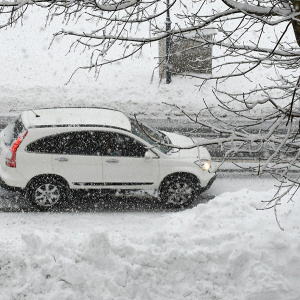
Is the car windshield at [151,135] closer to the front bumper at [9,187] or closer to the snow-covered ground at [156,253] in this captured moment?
the snow-covered ground at [156,253]

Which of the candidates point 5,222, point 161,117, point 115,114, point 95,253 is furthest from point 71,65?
point 95,253

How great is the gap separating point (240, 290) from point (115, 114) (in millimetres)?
5155

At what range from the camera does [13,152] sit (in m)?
9.21

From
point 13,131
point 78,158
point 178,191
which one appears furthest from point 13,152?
point 178,191

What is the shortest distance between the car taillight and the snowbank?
1960mm

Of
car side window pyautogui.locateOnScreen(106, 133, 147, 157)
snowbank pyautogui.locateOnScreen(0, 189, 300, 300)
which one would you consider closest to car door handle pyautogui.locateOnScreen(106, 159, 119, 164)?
car side window pyautogui.locateOnScreen(106, 133, 147, 157)

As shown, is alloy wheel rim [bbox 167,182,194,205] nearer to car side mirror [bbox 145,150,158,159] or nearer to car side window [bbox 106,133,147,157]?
car side mirror [bbox 145,150,158,159]

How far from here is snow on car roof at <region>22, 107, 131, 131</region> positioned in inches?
375

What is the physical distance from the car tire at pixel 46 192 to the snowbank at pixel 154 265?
5.96ft

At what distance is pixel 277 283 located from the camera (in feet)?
20.2

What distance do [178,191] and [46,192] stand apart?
2.47 m

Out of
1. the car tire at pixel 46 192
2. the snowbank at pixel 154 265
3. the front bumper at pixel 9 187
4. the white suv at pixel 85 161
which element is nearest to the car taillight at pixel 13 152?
the white suv at pixel 85 161

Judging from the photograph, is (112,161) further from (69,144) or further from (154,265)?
(154,265)

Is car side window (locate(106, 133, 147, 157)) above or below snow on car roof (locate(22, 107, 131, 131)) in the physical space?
below
